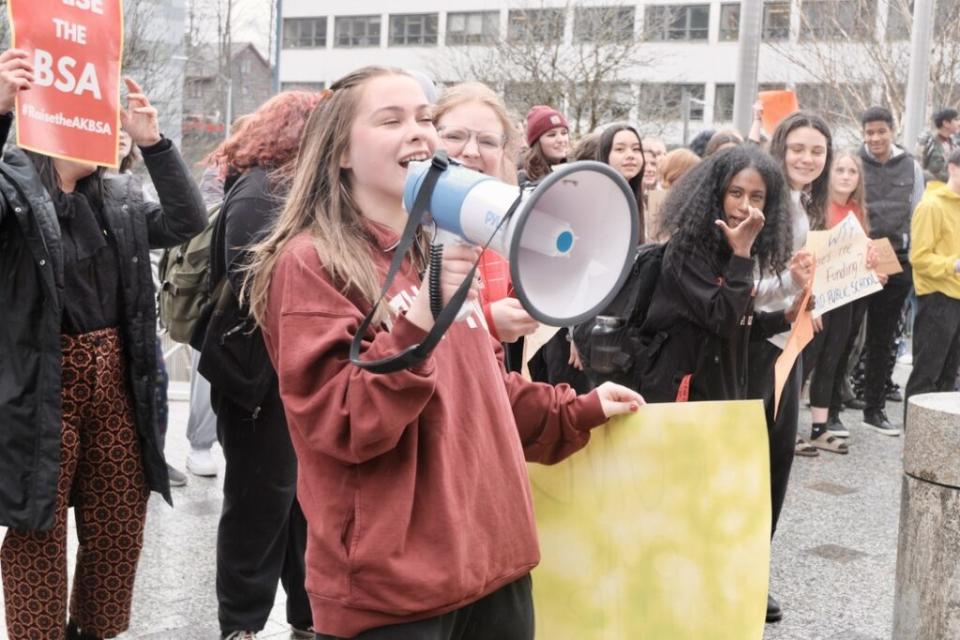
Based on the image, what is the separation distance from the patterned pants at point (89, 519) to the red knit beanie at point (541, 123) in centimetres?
342

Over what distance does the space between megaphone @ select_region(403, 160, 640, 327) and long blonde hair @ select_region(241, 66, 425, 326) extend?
7.4 inches

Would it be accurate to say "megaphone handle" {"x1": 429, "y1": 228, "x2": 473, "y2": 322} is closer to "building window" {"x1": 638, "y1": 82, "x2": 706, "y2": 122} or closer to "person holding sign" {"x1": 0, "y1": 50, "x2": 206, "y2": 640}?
"person holding sign" {"x1": 0, "y1": 50, "x2": 206, "y2": 640}

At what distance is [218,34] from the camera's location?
22.4m

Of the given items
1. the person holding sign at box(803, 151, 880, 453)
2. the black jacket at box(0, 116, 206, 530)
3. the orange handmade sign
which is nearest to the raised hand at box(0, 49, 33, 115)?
the black jacket at box(0, 116, 206, 530)

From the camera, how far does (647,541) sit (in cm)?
292

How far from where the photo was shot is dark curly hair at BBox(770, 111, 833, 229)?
5262mm

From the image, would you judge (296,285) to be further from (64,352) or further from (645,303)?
(645,303)

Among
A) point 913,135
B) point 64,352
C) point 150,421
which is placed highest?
point 913,135

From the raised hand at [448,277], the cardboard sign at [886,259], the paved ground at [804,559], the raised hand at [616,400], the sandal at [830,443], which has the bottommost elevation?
the paved ground at [804,559]

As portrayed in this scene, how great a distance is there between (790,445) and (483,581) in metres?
2.33

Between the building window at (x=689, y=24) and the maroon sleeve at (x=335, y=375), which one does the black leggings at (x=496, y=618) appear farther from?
the building window at (x=689, y=24)

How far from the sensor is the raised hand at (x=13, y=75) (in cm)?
309

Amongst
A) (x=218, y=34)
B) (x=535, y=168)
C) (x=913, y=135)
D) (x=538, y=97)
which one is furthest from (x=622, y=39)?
(x=535, y=168)

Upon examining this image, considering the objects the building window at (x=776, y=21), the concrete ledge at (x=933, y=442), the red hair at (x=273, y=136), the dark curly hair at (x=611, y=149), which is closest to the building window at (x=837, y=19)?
the building window at (x=776, y=21)
